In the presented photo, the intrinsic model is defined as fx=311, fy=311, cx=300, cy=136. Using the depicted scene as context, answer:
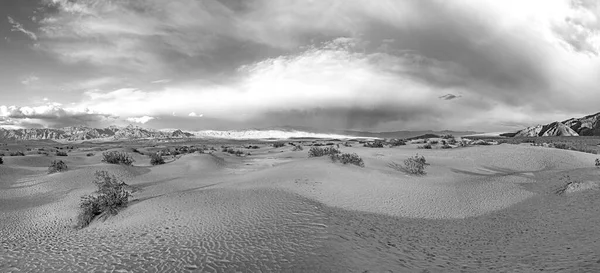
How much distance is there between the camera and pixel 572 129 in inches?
3760

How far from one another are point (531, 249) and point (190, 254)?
785 centimetres

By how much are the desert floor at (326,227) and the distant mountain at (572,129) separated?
9020 cm

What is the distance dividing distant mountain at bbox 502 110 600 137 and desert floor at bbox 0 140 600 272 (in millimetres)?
90202

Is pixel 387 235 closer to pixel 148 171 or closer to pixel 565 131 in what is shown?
pixel 148 171

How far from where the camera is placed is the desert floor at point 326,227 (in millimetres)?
6148

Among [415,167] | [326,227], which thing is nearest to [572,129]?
[415,167]

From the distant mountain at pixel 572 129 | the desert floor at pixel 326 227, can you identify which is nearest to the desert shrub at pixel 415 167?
the desert floor at pixel 326 227

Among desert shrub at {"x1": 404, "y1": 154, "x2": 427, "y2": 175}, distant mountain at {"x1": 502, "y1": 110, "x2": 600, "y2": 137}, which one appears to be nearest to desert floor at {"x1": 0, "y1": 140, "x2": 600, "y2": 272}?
desert shrub at {"x1": 404, "y1": 154, "x2": 427, "y2": 175}

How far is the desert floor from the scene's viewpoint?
20.2 ft

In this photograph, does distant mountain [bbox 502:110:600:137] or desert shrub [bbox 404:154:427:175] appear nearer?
desert shrub [bbox 404:154:427:175]

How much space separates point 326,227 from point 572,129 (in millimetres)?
120814

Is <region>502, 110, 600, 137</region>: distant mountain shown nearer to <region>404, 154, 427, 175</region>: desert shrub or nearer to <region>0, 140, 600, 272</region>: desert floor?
<region>404, 154, 427, 175</region>: desert shrub

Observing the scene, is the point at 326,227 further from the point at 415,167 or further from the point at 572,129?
the point at 572,129

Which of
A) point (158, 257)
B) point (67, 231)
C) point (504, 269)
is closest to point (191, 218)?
point (158, 257)
